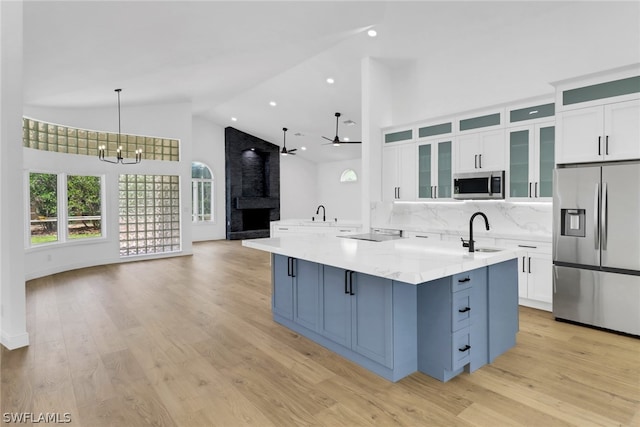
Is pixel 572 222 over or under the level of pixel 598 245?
over

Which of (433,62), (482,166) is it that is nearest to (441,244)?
(482,166)

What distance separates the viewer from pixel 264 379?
258 cm

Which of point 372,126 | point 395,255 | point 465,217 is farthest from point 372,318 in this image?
point 372,126

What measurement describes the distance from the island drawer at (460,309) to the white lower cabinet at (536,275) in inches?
74.0

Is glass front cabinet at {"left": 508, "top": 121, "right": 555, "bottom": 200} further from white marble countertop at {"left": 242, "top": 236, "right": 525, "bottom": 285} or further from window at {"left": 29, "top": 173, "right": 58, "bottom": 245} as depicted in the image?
window at {"left": 29, "top": 173, "right": 58, "bottom": 245}

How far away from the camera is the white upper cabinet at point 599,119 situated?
332 centimetres

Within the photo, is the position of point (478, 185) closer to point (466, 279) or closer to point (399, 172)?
point (399, 172)

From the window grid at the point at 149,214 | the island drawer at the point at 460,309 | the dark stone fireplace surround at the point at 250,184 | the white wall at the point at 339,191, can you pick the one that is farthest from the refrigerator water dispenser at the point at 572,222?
the dark stone fireplace surround at the point at 250,184

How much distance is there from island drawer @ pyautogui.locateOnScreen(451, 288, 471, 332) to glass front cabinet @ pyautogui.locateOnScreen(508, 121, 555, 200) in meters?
2.35

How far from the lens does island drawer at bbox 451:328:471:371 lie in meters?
2.46

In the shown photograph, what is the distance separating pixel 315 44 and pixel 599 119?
3899mm

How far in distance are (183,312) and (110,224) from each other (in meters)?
4.35

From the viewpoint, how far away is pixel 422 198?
17.9 feet

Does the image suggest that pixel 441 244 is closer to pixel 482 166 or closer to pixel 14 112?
pixel 482 166
